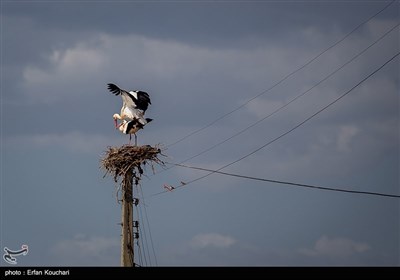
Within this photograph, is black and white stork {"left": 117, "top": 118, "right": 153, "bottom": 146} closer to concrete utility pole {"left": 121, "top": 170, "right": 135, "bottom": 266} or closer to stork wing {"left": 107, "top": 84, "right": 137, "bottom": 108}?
stork wing {"left": 107, "top": 84, "right": 137, "bottom": 108}

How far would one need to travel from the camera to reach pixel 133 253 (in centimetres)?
3503

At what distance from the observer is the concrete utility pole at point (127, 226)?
3481 centimetres

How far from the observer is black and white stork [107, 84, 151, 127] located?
127 ft

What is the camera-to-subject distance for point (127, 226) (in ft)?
115

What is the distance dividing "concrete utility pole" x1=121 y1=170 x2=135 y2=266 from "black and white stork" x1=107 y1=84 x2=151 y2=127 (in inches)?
169

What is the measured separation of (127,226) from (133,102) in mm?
5995

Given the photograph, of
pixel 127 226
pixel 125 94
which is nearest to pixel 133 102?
pixel 125 94

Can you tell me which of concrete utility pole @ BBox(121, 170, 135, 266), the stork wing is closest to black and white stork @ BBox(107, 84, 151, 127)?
the stork wing

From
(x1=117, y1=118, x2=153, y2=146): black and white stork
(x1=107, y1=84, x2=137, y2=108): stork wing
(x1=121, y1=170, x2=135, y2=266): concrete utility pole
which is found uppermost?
(x1=107, y1=84, x2=137, y2=108): stork wing
